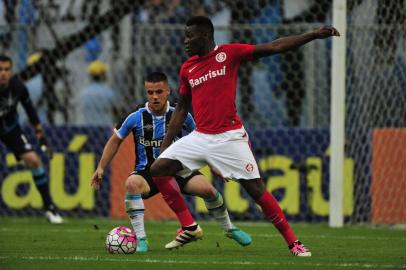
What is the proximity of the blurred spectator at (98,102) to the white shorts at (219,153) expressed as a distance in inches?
250

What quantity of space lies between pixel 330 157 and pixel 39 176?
366 centimetres

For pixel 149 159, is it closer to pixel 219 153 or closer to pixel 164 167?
pixel 164 167

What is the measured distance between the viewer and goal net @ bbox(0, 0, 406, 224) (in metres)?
13.0

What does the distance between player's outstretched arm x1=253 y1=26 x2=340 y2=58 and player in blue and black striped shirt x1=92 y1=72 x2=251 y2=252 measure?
4.59ft

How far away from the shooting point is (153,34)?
555 inches

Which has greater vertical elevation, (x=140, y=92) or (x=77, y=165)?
(x=140, y=92)

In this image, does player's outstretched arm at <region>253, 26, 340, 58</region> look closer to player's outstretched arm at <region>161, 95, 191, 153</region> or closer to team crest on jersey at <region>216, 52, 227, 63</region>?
team crest on jersey at <region>216, 52, 227, 63</region>

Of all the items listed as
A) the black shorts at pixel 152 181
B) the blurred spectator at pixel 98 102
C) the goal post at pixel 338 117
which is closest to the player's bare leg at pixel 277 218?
the black shorts at pixel 152 181

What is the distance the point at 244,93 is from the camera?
13641mm

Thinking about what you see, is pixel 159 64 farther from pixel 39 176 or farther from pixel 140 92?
pixel 39 176

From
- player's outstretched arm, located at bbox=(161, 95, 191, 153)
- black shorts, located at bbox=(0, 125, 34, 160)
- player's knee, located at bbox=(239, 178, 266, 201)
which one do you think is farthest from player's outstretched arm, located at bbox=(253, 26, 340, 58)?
black shorts, located at bbox=(0, 125, 34, 160)

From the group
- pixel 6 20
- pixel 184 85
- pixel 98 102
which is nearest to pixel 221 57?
pixel 184 85

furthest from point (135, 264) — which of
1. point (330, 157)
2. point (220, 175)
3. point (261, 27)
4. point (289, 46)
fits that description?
point (261, 27)

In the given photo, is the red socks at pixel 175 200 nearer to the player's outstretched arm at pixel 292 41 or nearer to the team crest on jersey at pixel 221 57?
the team crest on jersey at pixel 221 57
